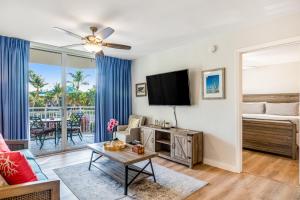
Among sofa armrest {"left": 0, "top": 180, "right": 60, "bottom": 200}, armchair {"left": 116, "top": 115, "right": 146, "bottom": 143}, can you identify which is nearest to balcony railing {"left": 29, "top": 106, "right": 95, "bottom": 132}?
armchair {"left": 116, "top": 115, "right": 146, "bottom": 143}

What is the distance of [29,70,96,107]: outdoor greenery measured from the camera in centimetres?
424

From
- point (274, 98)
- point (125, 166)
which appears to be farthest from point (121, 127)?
point (274, 98)

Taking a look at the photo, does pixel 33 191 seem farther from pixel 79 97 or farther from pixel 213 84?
pixel 79 97

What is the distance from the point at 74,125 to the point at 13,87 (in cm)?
173

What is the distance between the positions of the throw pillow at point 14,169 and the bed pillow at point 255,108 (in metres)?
5.70

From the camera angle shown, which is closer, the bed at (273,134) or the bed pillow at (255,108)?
the bed at (273,134)

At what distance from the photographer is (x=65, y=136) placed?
449 cm

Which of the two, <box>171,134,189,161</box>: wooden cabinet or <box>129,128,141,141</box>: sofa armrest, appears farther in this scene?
<box>129,128,141,141</box>: sofa armrest

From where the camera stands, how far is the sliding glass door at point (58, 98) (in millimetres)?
4273

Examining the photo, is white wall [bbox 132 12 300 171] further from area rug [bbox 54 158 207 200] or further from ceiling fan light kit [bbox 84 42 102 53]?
ceiling fan light kit [bbox 84 42 102 53]

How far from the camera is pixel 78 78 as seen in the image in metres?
4.79

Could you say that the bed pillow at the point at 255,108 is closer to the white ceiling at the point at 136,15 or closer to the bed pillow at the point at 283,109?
the bed pillow at the point at 283,109

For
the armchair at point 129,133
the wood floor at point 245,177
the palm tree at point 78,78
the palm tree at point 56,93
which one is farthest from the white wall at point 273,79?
the palm tree at point 56,93

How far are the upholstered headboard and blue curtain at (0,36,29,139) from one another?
20.8 ft
